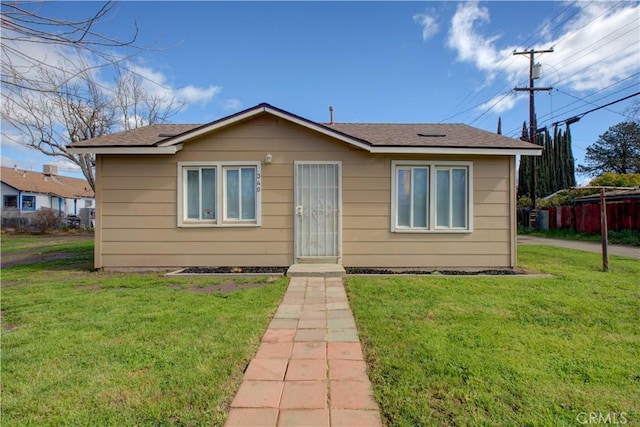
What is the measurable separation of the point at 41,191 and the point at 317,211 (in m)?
33.4

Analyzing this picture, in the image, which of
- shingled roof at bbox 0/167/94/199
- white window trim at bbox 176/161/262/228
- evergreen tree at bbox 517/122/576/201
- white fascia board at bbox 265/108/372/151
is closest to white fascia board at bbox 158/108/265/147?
white fascia board at bbox 265/108/372/151

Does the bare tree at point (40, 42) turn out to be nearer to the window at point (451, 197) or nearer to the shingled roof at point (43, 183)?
the window at point (451, 197)

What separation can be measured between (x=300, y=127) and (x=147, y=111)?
1775 cm

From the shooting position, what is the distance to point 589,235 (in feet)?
47.5

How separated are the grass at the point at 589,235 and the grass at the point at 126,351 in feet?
47.6

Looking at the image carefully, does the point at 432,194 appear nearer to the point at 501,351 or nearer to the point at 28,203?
the point at 501,351

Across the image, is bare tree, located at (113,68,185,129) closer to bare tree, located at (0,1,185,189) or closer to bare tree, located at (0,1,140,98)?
bare tree, located at (0,1,185,189)

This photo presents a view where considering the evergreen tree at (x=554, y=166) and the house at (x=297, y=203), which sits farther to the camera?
the evergreen tree at (x=554, y=166)

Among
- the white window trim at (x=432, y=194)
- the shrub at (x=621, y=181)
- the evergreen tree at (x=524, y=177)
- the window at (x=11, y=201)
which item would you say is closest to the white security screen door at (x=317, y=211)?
the white window trim at (x=432, y=194)

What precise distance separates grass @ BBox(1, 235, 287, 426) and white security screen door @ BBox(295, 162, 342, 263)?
169cm

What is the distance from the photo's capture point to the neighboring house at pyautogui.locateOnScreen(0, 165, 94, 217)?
85.4ft

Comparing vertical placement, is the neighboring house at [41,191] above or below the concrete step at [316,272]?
above

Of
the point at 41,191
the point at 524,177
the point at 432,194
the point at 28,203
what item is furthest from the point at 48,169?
the point at 524,177

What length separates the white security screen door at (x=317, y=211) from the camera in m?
6.61
